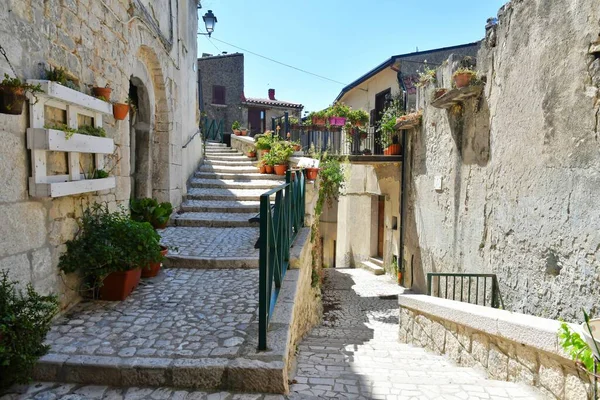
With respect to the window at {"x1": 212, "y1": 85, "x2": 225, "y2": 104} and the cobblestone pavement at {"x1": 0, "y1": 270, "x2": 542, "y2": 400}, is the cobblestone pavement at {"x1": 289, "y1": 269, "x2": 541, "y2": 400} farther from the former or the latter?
the window at {"x1": 212, "y1": 85, "x2": 225, "y2": 104}

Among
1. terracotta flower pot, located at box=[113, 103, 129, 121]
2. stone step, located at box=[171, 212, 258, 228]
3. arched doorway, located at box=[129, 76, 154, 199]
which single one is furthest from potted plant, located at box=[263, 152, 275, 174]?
terracotta flower pot, located at box=[113, 103, 129, 121]

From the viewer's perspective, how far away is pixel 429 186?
8086 millimetres

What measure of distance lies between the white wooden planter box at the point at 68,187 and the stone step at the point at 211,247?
42.6 inches

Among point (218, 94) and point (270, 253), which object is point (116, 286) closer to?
point (270, 253)

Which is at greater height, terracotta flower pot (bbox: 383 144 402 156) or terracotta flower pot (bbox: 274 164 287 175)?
terracotta flower pot (bbox: 383 144 402 156)

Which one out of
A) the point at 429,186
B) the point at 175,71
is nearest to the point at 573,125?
the point at 429,186

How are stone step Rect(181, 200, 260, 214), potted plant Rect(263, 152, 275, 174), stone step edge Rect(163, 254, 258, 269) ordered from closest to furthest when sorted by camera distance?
stone step edge Rect(163, 254, 258, 269) < stone step Rect(181, 200, 260, 214) < potted plant Rect(263, 152, 275, 174)

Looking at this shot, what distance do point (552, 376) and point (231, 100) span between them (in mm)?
22510

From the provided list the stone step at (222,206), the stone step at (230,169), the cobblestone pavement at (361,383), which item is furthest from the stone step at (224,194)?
the cobblestone pavement at (361,383)

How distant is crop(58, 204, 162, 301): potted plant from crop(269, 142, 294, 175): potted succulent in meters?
5.40

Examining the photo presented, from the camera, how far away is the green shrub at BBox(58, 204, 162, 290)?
3.18 metres

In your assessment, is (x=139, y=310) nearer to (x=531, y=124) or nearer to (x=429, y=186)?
(x=531, y=124)

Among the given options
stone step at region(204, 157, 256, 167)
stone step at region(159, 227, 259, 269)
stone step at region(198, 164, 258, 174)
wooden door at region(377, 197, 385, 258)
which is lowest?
wooden door at region(377, 197, 385, 258)

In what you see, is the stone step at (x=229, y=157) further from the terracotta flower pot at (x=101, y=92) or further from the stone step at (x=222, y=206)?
the terracotta flower pot at (x=101, y=92)
